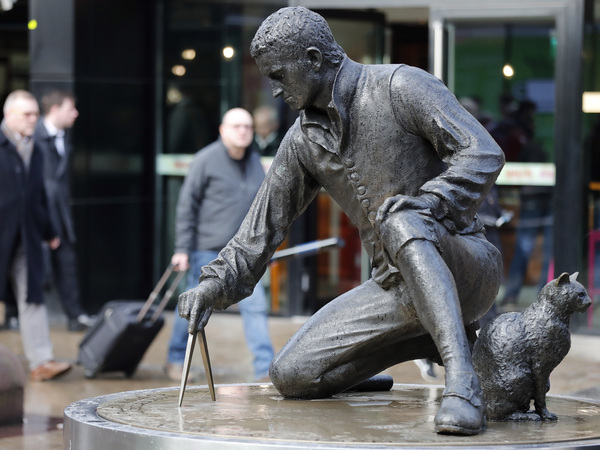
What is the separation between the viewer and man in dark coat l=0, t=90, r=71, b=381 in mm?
8539

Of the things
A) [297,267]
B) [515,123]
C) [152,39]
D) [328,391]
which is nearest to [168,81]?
Result: [152,39]

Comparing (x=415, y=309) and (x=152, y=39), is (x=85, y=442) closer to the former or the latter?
(x=415, y=309)

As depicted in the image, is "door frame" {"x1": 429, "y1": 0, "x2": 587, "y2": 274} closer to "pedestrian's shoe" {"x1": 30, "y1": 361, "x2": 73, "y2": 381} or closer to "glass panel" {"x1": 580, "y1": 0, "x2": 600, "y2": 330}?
"glass panel" {"x1": 580, "y1": 0, "x2": 600, "y2": 330}

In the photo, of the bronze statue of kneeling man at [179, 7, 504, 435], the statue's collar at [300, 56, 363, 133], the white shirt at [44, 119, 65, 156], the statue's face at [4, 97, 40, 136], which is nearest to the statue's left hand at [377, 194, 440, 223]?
the bronze statue of kneeling man at [179, 7, 504, 435]

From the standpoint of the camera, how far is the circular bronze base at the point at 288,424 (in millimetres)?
3758

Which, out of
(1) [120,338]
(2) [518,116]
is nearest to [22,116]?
(1) [120,338]

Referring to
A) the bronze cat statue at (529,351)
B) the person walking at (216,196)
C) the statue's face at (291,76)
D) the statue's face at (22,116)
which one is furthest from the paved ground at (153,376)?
the bronze cat statue at (529,351)

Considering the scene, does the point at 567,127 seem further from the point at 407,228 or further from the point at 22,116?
the point at 407,228

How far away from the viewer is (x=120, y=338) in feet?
27.6

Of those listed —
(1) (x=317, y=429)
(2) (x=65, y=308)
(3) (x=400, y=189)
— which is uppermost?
(3) (x=400, y=189)

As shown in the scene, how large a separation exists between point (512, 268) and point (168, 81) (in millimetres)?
3959

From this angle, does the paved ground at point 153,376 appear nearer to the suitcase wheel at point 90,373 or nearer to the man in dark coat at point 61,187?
the suitcase wheel at point 90,373

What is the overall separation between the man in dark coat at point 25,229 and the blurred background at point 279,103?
267 cm

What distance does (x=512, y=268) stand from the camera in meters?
11.4
